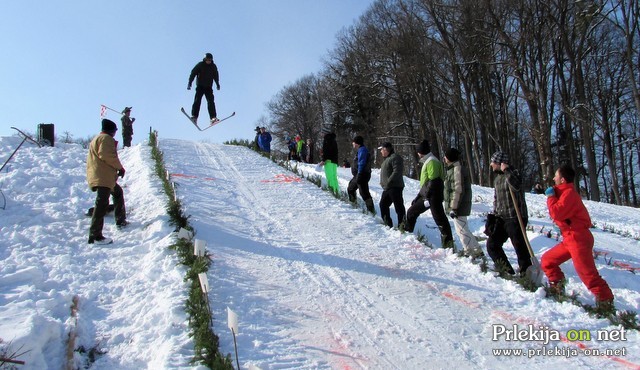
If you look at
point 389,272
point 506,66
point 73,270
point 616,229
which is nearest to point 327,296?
point 389,272

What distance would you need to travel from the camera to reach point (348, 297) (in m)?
5.21

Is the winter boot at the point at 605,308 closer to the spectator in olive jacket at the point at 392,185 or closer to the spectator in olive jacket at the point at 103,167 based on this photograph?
the spectator in olive jacket at the point at 392,185

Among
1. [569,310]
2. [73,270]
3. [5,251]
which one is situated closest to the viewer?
[569,310]

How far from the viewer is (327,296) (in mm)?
5215

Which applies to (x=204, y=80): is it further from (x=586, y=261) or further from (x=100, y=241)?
(x=586, y=261)

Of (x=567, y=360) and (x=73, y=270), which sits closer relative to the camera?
(x=567, y=360)

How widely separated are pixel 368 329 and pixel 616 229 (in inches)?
344

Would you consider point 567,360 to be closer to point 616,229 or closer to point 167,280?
point 167,280

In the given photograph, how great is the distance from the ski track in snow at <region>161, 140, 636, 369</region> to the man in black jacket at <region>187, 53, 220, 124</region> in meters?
5.15

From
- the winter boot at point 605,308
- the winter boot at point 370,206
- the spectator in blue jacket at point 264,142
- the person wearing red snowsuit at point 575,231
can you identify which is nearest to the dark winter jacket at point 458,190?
the person wearing red snowsuit at point 575,231

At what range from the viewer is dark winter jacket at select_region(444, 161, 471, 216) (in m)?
6.74

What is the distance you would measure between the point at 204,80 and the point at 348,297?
9.35 metres

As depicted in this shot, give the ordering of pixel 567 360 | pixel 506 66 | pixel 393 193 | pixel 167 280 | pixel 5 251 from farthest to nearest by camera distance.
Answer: pixel 506 66, pixel 393 193, pixel 5 251, pixel 167 280, pixel 567 360

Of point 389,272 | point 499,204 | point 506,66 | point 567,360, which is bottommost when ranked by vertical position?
point 567,360
